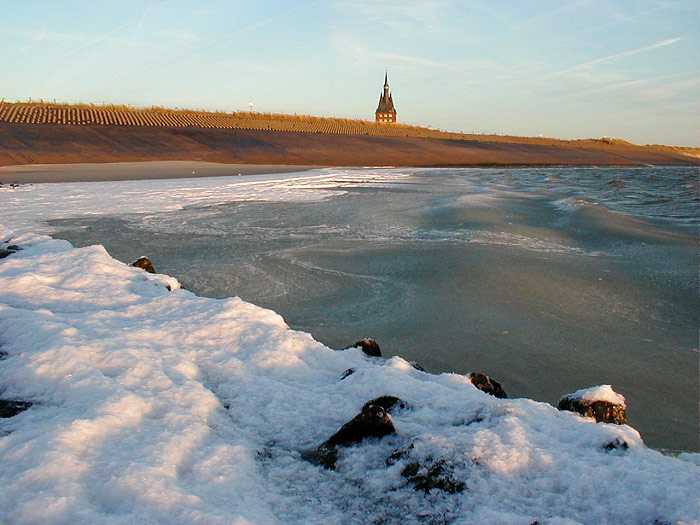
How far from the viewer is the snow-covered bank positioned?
4.63ft

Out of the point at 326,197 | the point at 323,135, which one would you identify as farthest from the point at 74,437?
the point at 323,135

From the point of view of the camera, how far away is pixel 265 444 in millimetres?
1842

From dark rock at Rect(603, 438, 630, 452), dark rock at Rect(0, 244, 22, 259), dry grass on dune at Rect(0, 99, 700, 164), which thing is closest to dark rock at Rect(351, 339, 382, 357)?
dark rock at Rect(603, 438, 630, 452)

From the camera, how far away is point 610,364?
10.5 feet

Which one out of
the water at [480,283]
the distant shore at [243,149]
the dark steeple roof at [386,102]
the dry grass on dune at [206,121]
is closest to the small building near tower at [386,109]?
the dark steeple roof at [386,102]

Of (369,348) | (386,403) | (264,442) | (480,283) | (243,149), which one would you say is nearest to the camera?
(264,442)

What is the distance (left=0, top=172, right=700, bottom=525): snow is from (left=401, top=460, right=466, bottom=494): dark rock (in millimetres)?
16

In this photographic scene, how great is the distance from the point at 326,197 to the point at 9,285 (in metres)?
9.49

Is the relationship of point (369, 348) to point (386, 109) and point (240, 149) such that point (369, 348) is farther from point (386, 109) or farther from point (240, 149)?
point (386, 109)

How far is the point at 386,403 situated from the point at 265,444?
0.54 meters

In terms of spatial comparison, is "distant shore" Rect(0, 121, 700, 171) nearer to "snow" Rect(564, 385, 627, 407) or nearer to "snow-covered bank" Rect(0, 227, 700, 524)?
"snow-covered bank" Rect(0, 227, 700, 524)

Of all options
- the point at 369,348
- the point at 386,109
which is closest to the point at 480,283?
the point at 369,348

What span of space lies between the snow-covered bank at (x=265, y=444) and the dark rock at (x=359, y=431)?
0.12 feet

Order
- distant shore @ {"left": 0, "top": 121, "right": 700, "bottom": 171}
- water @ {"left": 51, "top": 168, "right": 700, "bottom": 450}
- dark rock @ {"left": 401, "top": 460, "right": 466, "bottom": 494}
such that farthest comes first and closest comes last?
1. distant shore @ {"left": 0, "top": 121, "right": 700, "bottom": 171}
2. water @ {"left": 51, "top": 168, "right": 700, "bottom": 450}
3. dark rock @ {"left": 401, "top": 460, "right": 466, "bottom": 494}
